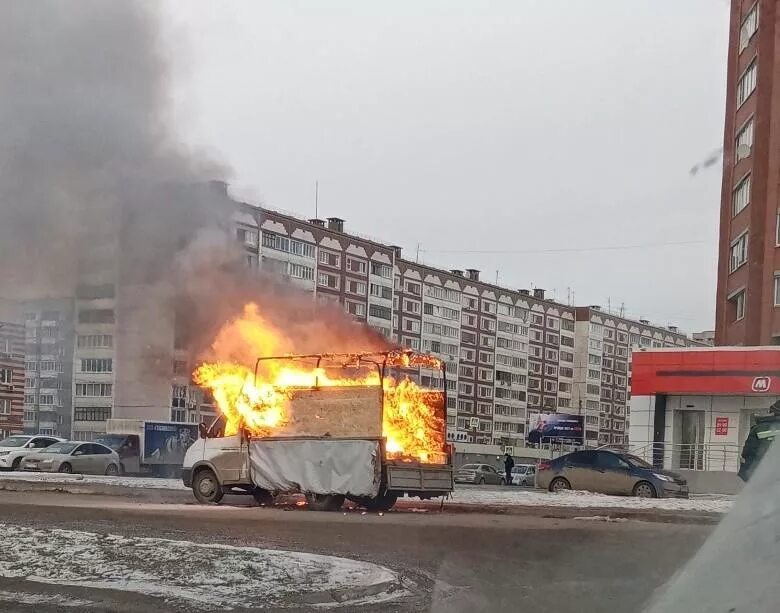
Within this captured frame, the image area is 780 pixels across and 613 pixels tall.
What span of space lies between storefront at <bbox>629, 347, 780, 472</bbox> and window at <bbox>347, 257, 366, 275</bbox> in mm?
58738

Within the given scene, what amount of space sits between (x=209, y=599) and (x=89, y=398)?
3419cm

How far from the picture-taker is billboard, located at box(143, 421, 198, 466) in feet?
143

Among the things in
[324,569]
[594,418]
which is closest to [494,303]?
[594,418]

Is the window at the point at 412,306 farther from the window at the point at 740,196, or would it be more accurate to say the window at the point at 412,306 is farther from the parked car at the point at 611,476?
the parked car at the point at 611,476

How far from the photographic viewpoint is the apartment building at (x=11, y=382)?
23100mm

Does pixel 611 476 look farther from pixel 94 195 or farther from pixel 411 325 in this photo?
pixel 411 325

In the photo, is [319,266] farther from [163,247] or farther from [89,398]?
[163,247]

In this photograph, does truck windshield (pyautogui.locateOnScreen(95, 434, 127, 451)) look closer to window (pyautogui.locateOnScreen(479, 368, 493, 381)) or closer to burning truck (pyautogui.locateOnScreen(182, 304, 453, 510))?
burning truck (pyautogui.locateOnScreen(182, 304, 453, 510))

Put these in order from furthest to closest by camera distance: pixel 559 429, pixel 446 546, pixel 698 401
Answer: pixel 559 429 → pixel 698 401 → pixel 446 546

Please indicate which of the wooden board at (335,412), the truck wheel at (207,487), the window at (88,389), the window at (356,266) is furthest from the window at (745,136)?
the window at (356,266)

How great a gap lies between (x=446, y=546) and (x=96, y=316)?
296 inches

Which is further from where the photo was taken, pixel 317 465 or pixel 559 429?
pixel 559 429

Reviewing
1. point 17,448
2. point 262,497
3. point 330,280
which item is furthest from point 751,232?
point 330,280

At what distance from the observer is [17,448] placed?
3441 cm
